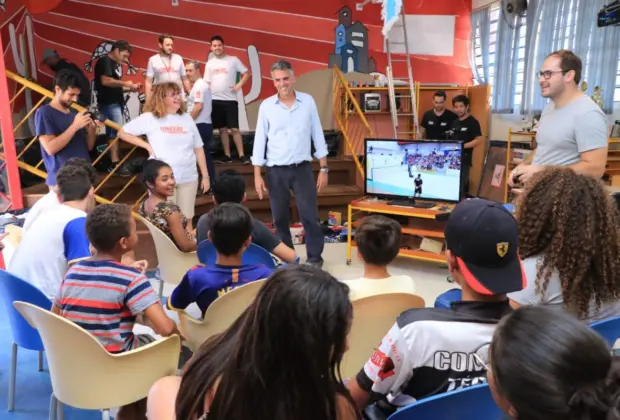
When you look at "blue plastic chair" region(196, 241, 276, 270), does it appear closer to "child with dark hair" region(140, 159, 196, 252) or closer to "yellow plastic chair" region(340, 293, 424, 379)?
"child with dark hair" region(140, 159, 196, 252)

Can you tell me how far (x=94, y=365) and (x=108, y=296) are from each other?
22cm

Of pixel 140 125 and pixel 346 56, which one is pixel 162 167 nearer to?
pixel 140 125

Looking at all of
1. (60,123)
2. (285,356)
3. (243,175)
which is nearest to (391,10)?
(243,175)

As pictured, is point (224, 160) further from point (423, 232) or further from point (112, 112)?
point (423, 232)

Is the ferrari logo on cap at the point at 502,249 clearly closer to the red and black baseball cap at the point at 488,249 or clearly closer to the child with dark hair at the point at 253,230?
the red and black baseball cap at the point at 488,249

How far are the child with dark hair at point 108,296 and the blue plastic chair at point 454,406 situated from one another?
0.99 meters

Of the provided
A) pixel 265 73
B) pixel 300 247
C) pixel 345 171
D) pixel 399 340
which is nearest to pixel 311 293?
pixel 399 340

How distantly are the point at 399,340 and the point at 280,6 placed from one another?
22.0 feet

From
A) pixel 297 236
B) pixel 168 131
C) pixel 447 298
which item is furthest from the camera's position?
pixel 297 236

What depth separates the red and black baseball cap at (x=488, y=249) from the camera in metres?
1.24

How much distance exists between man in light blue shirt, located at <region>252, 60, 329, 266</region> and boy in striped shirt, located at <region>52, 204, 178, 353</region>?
7.34 feet

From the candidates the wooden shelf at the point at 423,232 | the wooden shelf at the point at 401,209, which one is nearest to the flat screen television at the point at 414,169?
the wooden shelf at the point at 401,209

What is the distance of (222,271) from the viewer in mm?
1950

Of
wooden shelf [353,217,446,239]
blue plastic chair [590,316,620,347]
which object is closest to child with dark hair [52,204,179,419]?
blue plastic chair [590,316,620,347]
